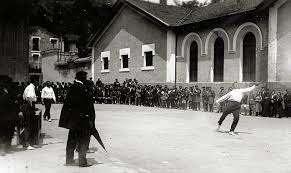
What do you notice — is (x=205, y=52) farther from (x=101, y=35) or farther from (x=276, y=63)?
Answer: (x=101, y=35)

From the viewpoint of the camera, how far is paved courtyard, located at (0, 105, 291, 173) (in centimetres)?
745

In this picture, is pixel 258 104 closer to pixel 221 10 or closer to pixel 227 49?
pixel 227 49

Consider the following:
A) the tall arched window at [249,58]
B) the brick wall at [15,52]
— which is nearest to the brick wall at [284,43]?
the tall arched window at [249,58]

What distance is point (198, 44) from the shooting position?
26.8 metres

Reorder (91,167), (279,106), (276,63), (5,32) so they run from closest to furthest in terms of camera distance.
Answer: (91,167), (5,32), (279,106), (276,63)

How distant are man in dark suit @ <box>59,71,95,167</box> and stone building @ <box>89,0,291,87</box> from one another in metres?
14.9

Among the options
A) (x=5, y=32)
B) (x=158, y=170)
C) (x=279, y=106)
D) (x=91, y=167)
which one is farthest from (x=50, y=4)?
(x=279, y=106)

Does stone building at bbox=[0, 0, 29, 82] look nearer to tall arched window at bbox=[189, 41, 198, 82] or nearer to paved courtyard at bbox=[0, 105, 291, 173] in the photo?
paved courtyard at bbox=[0, 105, 291, 173]

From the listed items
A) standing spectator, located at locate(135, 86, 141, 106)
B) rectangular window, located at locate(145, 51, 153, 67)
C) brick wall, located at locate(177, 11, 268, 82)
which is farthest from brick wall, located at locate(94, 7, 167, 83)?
standing spectator, located at locate(135, 86, 141, 106)

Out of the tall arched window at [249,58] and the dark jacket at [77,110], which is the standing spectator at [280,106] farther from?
the dark jacket at [77,110]

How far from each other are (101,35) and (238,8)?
48.9ft

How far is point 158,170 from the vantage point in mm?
7359

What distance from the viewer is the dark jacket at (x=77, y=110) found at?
25.4 feet

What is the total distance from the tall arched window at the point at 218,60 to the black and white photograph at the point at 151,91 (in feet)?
0.30
